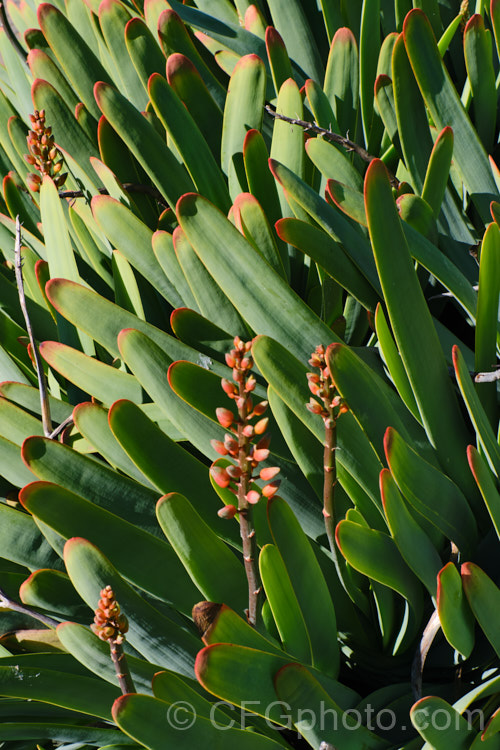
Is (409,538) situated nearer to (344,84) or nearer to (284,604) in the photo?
(284,604)

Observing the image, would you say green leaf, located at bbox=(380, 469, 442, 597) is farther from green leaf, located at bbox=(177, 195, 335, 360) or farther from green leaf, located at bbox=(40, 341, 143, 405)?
green leaf, located at bbox=(40, 341, 143, 405)

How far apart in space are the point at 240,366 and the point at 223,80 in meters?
0.95

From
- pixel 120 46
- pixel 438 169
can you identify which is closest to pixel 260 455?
pixel 438 169

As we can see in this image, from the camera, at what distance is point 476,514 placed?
2.25ft

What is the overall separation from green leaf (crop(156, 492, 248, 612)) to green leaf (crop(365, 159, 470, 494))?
239 mm

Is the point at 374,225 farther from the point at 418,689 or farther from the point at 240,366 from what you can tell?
the point at 418,689

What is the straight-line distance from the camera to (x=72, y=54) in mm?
1066

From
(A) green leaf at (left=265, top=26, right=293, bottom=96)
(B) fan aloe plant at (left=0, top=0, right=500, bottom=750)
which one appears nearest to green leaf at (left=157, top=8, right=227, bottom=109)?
(B) fan aloe plant at (left=0, top=0, right=500, bottom=750)

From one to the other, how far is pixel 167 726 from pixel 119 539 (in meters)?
0.19

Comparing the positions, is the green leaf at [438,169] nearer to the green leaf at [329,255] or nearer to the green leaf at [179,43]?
the green leaf at [329,255]

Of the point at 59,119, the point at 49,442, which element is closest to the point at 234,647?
the point at 49,442

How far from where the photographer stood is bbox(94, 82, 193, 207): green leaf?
0.88 m

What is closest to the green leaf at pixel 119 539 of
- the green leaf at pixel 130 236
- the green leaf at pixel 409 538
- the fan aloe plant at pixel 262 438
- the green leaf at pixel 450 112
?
the fan aloe plant at pixel 262 438
